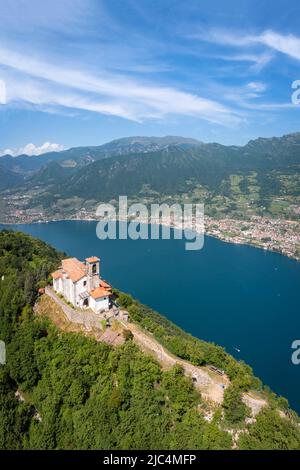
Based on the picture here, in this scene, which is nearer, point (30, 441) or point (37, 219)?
point (30, 441)

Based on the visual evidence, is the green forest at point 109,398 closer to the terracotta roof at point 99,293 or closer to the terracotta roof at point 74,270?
the terracotta roof at point 99,293

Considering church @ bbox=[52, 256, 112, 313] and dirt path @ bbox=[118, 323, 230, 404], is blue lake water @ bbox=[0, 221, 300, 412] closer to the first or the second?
dirt path @ bbox=[118, 323, 230, 404]

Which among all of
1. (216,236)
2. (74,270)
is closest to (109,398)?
(74,270)

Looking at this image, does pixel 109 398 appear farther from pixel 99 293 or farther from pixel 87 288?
pixel 87 288
